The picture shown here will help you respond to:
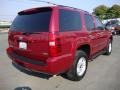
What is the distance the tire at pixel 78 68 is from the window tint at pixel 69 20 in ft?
2.33

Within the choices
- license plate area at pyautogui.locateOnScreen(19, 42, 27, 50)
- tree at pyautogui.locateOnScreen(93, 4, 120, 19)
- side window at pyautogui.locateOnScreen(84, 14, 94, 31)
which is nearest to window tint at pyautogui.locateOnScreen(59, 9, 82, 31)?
side window at pyautogui.locateOnScreen(84, 14, 94, 31)

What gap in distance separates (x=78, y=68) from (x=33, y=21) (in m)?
1.78

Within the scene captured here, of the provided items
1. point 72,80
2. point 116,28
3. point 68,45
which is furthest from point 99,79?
point 116,28

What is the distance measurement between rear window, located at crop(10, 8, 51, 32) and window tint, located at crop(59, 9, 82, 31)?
35 cm

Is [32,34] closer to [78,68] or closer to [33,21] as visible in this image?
[33,21]

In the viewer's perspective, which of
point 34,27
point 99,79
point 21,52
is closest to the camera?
point 34,27

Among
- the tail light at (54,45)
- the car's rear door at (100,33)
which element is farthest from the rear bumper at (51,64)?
the car's rear door at (100,33)

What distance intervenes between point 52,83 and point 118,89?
5.43ft

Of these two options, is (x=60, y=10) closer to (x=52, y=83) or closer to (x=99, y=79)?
(x=52, y=83)

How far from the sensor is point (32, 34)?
463 centimetres

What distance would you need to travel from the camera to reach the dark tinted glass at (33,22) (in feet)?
14.8

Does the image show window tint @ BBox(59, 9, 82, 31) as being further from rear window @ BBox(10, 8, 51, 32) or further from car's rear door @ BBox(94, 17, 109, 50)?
car's rear door @ BBox(94, 17, 109, 50)

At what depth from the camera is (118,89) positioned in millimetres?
4832

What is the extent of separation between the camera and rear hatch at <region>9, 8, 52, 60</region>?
14.7 feet
